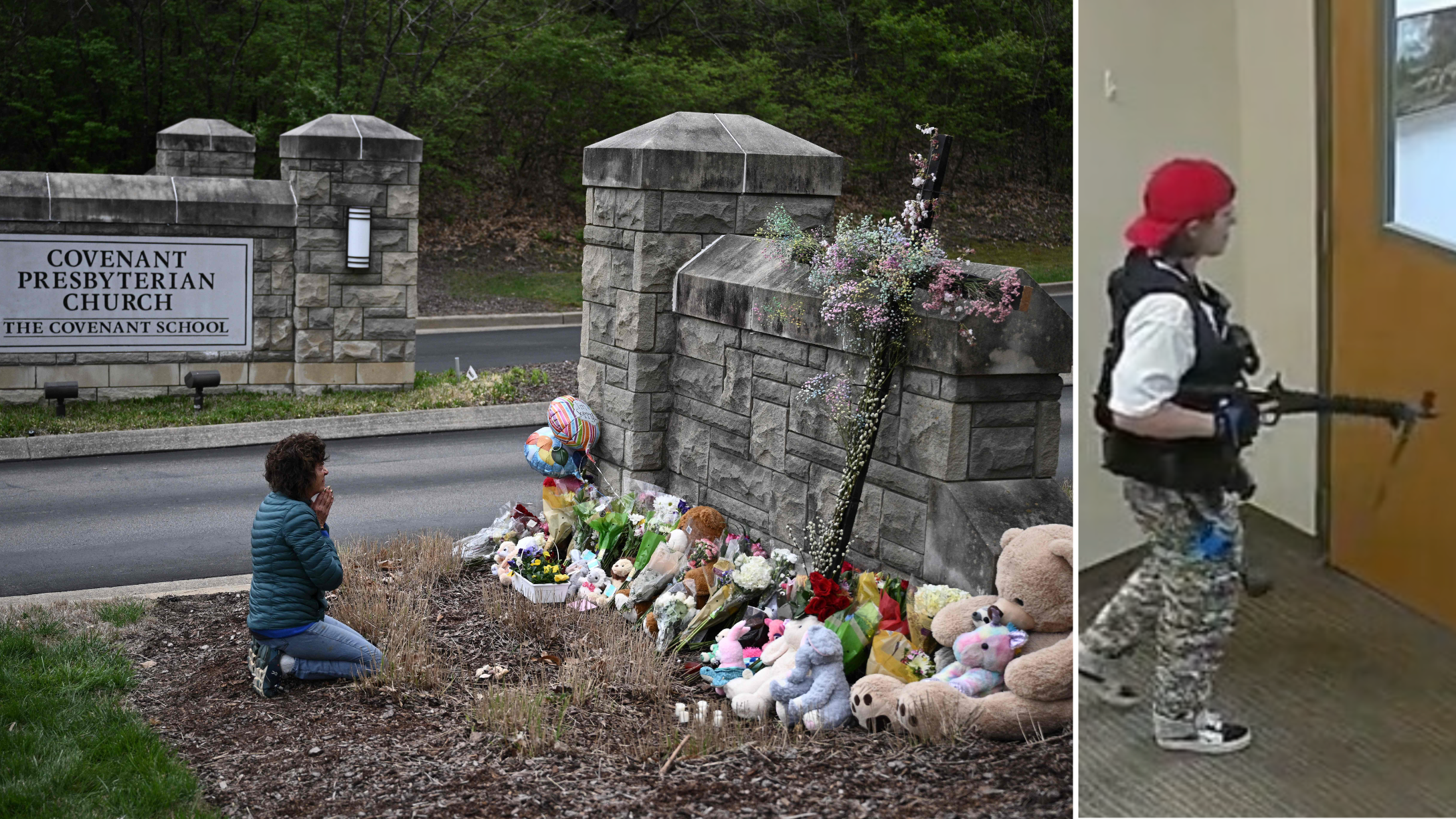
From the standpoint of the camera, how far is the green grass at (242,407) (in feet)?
38.8

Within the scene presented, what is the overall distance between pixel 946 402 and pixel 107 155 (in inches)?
853

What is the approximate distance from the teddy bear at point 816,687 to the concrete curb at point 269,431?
6.05 metres

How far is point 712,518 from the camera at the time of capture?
7.18 metres

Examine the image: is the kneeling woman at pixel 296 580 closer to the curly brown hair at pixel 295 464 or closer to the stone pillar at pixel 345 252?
the curly brown hair at pixel 295 464

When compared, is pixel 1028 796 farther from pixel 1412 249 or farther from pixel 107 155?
pixel 107 155

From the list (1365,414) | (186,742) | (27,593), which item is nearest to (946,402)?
(1365,414)

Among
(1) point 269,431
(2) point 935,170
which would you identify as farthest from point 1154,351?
(1) point 269,431

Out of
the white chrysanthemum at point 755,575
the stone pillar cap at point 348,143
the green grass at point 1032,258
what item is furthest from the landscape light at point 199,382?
the green grass at point 1032,258

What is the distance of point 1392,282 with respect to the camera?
114 inches

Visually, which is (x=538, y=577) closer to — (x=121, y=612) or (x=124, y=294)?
(x=121, y=612)

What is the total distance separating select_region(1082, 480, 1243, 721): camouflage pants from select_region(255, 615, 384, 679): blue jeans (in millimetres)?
3928

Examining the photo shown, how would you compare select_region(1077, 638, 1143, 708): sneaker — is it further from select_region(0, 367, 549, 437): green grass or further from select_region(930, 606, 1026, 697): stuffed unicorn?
select_region(0, 367, 549, 437): green grass

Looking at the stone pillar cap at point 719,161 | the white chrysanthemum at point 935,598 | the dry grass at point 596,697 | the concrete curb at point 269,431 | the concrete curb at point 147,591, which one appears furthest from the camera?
the concrete curb at point 269,431

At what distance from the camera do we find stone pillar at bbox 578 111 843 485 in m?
7.83
